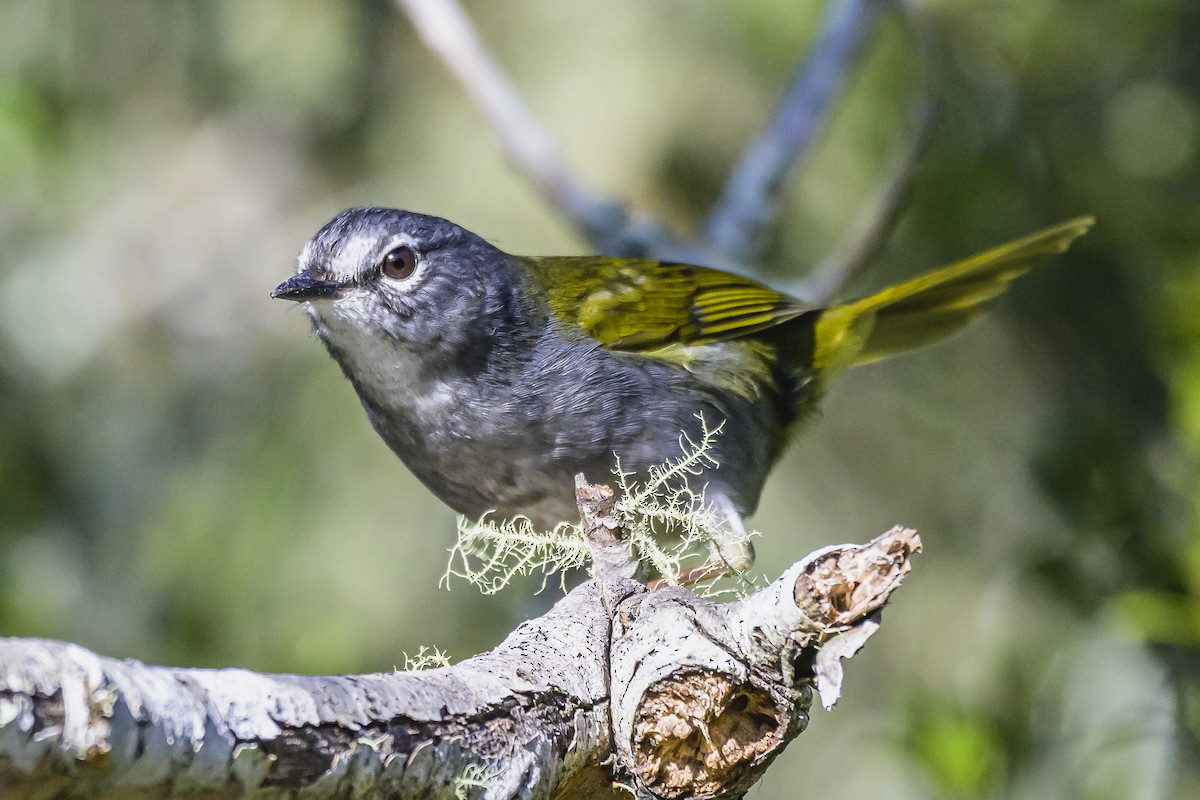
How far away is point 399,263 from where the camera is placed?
3.38 metres

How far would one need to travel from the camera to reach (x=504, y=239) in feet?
21.5

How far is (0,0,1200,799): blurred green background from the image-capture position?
14.6ft

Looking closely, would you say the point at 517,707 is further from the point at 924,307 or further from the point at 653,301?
the point at 924,307

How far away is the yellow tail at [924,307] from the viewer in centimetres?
405

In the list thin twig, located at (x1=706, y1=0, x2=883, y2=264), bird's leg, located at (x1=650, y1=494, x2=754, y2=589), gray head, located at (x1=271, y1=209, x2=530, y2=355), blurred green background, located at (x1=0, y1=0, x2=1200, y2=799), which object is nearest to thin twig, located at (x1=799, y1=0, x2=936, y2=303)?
thin twig, located at (x1=706, y1=0, x2=883, y2=264)

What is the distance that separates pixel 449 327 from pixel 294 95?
4.44 m

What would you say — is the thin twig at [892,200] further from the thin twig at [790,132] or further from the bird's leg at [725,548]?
the bird's leg at [725,548]

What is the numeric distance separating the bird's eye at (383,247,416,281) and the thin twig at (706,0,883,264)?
198 cm

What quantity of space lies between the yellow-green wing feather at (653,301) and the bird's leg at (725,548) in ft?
2.18

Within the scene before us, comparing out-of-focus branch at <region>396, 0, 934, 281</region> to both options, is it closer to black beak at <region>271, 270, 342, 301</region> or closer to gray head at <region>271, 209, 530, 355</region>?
gray head at <region>271, 209, 530, 355</region>

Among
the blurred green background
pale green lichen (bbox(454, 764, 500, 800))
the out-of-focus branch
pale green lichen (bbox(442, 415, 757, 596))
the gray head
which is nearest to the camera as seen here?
pale green lichen (bbox(454, 764, 500, 800))

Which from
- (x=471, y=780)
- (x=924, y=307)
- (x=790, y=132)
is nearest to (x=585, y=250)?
(x=790, y=132)

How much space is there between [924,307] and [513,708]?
9.84ft

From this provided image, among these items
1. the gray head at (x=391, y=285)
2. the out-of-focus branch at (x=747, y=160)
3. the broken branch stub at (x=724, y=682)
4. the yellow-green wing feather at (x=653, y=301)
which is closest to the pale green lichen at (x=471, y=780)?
the broken branch stub at (x=724, y=682)
